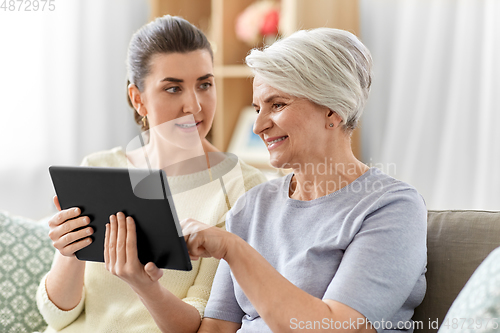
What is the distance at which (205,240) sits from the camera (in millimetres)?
946

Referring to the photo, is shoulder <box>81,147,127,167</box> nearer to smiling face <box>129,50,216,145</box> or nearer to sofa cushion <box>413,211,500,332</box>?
smiling face <box>129,50,216,145</box>

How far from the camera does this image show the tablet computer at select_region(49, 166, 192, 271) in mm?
917

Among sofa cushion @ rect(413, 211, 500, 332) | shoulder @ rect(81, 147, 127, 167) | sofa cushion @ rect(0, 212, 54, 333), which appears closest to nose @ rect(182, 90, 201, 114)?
shoulder @ rect(81, 147, 127, 167)

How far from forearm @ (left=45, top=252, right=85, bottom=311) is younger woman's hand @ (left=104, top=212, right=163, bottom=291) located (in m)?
0.33

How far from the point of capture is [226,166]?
3.69ft

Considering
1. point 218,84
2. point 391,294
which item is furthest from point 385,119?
point 391,294

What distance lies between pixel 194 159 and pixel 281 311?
1.29ft

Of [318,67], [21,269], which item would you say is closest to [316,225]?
[318,67]

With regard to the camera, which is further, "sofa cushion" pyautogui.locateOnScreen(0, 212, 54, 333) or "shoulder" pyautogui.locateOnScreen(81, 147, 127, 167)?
"shoulder" pyautogui.locateOnScreen(81, 147, 127, 167)

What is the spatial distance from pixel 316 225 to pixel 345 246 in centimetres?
10

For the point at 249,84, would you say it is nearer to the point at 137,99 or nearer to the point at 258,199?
the point at 137,99

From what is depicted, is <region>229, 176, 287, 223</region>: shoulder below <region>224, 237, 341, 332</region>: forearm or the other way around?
the other way around

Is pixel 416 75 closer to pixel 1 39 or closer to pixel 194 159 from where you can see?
pixel 194 159

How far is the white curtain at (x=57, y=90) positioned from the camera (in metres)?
2.30
